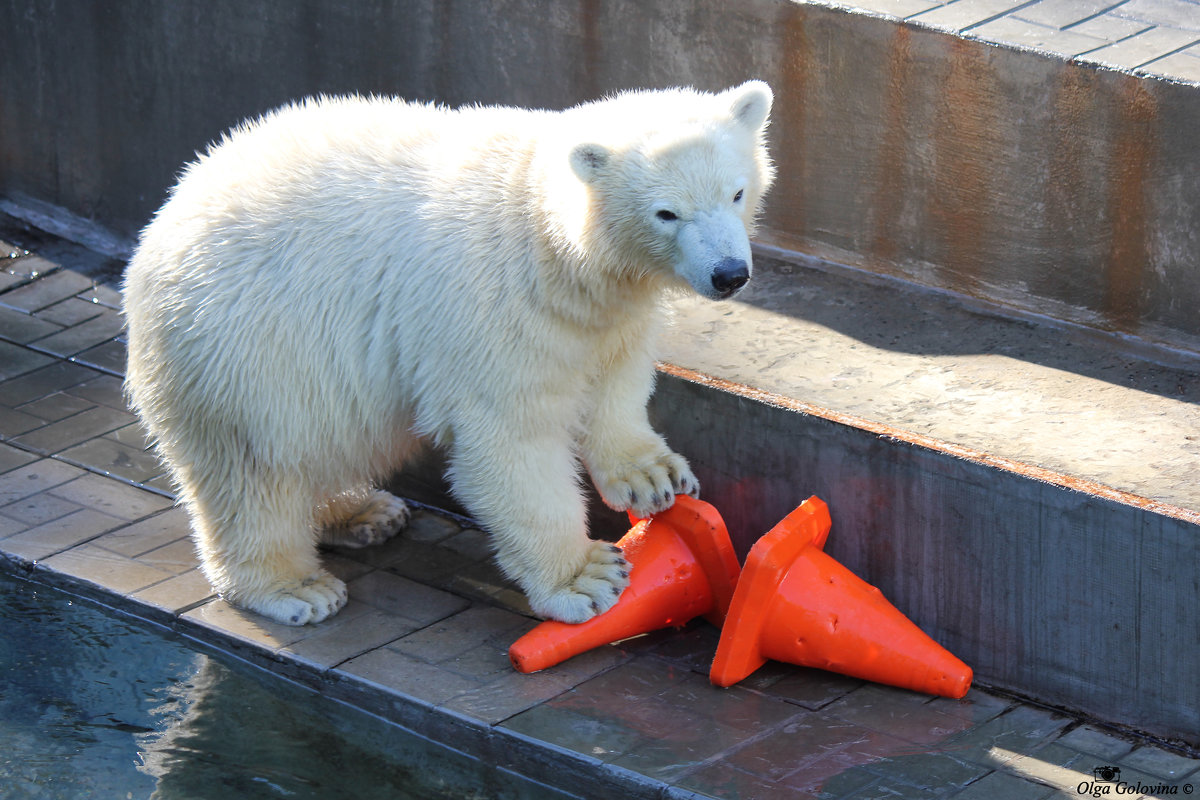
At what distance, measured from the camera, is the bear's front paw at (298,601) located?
189 inches

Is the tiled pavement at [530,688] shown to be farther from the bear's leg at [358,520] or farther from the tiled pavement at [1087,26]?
the tiled pavement at [1087,26]

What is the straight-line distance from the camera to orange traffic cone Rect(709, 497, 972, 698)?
4.39 meters

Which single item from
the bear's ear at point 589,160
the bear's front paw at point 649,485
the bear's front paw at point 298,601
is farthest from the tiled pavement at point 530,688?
the bear's ear at point 589,160

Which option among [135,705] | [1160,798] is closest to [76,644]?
[135,705]

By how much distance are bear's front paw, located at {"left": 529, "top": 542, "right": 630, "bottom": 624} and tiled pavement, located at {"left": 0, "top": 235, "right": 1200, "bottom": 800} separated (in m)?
0.16

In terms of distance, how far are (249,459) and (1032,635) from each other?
2.40 m

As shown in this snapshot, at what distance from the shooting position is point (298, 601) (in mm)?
4820

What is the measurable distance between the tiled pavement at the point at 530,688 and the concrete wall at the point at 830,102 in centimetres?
171

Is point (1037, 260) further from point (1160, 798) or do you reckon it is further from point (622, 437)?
point (1160, 798)

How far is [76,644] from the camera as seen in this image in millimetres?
4891

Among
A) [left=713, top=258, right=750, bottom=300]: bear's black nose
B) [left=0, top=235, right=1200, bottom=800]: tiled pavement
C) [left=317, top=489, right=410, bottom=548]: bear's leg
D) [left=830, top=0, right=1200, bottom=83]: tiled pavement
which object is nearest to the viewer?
Answer: [left=713, top=258, right=750, bottom=300]: bear's black nose

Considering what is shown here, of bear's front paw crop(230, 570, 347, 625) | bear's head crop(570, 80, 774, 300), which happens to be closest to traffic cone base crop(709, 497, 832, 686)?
bear's head crop(570, 80, 774, 300)

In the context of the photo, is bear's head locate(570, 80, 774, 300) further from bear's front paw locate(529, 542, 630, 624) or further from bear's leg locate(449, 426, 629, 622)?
bear's front paw locate(529, 542, 630, 624)

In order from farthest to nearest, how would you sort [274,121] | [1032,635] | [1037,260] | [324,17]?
[324,17], [1037,260], [274,121], [1032,635]
